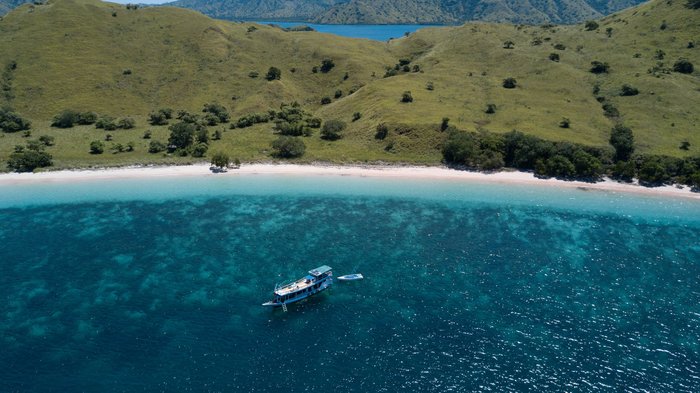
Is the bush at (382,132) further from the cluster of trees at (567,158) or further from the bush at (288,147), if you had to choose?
the bush at (288,147)

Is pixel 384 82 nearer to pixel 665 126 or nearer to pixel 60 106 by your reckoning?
pixel 665 126

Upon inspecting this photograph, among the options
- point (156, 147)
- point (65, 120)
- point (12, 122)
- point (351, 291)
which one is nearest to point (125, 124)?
point (65, 120)

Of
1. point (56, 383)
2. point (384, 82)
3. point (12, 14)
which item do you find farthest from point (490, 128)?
point (12, 14)

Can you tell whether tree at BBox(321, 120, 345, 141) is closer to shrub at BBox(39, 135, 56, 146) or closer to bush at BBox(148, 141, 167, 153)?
bush at BBox(148, 141, 167, 153)

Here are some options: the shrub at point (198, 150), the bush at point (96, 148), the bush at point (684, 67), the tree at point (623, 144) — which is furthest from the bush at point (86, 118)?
the bush at point (684, 67)

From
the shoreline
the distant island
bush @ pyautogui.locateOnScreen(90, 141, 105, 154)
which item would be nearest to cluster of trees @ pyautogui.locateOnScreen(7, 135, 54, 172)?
the distant island

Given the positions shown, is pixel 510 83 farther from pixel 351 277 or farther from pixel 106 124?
pixel 106 124

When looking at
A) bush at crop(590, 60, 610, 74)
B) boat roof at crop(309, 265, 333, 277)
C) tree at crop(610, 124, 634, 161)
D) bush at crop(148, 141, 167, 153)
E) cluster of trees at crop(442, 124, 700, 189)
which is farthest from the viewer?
bush at crop(590, 60, 610, 74)
